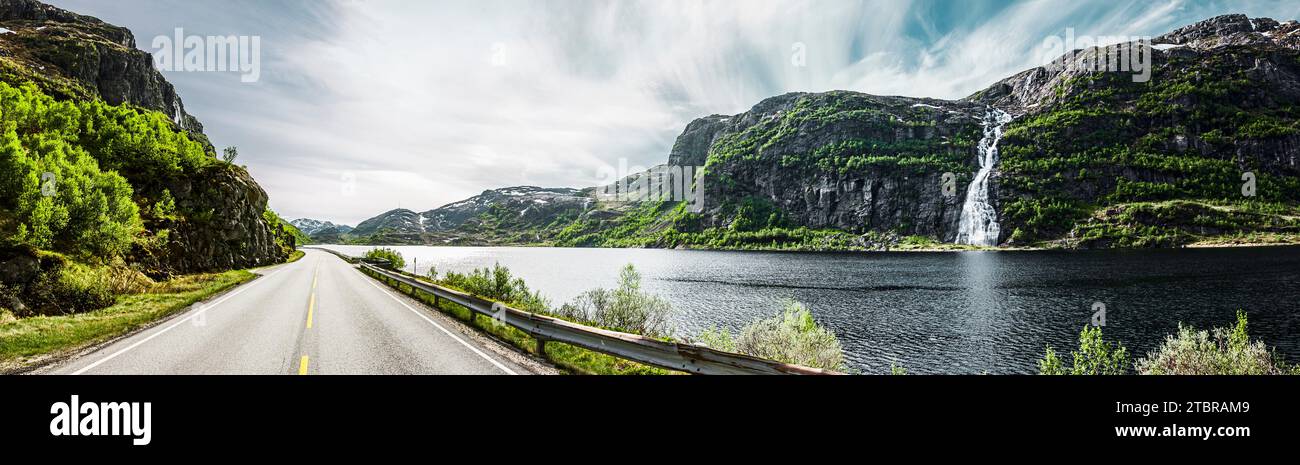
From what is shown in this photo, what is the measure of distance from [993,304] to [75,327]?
176ft

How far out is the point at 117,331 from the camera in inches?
500

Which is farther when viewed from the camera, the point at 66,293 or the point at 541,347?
the point at 66,293

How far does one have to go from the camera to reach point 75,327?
12602 millimetres

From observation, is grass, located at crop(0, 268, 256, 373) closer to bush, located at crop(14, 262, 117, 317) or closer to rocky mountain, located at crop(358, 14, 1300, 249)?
bush, located at crop(14, 262, 117, 317)

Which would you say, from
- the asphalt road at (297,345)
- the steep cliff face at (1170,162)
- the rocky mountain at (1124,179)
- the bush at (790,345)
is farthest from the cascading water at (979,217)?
the asphalt road at (297,345)

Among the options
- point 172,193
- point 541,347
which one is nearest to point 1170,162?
point 541,347

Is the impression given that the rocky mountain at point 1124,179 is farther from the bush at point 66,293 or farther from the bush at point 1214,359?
the bush at point 66,293

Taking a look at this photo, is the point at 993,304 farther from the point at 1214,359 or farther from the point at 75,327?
the point at 75,327
